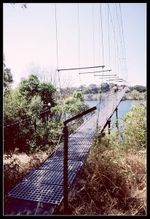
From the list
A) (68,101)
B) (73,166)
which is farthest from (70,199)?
(68,101)

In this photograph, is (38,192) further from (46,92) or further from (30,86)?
(46,92)

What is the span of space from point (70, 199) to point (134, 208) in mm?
659

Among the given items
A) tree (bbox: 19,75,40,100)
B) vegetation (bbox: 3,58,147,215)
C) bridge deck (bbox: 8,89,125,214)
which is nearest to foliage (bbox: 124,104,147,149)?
vegetation (bbox: 3,58,147,215)

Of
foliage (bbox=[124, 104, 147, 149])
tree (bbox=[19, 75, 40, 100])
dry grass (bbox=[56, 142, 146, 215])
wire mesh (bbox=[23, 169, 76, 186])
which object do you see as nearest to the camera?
dry grass (bbox=[56, 142, 146, 215])

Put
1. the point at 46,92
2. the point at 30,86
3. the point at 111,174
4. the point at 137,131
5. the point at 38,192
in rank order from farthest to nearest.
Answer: the point at 46,92
the point at 30,86
the point at 137,131
the point at 111,174
the point at 38,192

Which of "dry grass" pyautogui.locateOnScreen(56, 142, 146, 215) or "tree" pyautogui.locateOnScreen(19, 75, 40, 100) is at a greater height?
"tree" pyautogui.locateOnScreen(19, 75, 40, 100)

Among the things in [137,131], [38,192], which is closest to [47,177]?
[38,192]

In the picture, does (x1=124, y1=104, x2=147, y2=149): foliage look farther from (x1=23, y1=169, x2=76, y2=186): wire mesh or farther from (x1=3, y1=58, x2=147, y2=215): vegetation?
(x1=23, y1=169, x2=76, y2=186): wire mesh

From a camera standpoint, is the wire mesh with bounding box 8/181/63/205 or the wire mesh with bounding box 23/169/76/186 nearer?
the wire mesh with bounding box 8/181/63/205

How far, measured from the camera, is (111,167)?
10.4 feet

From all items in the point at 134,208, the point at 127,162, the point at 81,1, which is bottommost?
the point at 134,208

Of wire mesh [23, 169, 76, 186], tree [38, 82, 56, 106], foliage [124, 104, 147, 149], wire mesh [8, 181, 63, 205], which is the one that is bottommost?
wire mesh [8, 181, 63, 205]

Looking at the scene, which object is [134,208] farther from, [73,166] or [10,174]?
[10,174]

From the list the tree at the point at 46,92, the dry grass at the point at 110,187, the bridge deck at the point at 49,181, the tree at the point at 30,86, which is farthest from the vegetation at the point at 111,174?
the tree at the point at 46,92
